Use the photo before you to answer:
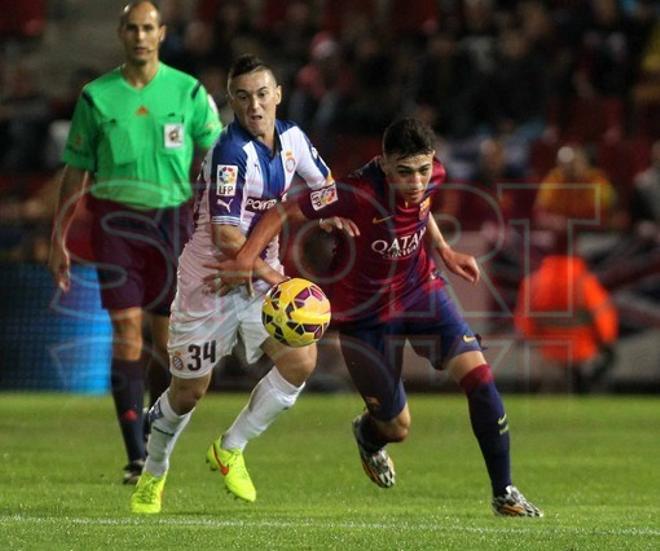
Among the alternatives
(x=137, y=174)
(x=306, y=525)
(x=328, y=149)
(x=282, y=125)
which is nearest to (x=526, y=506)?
(x=306, y=525)

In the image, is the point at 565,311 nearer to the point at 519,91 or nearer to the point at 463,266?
the point at 519,91

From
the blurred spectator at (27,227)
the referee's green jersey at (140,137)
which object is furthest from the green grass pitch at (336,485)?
the blurred spectator at (27,227)

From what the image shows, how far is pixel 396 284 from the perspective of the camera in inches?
352

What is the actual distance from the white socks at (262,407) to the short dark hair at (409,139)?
1290mm

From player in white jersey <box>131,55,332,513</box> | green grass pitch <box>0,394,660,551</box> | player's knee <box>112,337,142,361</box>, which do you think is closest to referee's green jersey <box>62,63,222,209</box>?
player's knee <box>112,337,142,361</box>

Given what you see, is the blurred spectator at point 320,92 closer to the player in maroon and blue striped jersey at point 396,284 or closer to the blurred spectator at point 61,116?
the blurred spectator at point 61,116

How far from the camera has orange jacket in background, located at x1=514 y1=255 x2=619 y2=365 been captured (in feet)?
55.1

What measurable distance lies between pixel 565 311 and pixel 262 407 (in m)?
8.68

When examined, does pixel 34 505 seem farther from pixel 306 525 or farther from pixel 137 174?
pixel 137 174

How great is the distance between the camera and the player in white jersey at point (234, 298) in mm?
8406

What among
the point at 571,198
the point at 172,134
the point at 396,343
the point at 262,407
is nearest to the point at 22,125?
the point at 571,198

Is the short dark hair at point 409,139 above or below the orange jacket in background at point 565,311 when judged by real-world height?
above

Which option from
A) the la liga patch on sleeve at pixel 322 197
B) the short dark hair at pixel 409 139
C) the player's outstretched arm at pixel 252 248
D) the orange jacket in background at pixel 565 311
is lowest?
the orange jacket in background at pixel 565 311

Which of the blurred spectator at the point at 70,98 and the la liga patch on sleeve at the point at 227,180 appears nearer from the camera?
the la liga patch on sleeve at the point at 227,180
